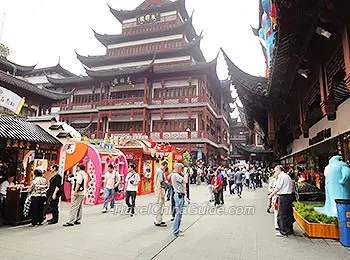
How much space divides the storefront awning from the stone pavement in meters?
3.31

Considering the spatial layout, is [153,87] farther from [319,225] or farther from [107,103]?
[319,225]

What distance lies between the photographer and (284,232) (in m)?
6.19

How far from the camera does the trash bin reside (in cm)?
523

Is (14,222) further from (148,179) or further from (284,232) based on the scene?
(148,179)

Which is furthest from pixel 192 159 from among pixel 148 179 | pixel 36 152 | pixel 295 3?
pixel 295 3

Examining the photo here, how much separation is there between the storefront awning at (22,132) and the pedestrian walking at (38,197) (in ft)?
7.33

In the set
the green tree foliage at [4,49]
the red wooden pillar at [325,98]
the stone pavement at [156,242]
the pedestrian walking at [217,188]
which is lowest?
the stone pavement at [156,242]

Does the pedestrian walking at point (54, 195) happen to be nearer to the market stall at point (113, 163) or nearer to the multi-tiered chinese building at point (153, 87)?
the market stall at point (113, 163)

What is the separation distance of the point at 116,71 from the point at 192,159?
39.9ft

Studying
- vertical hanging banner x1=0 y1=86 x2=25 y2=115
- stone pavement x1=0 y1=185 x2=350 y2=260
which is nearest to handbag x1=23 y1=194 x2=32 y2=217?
stone pavement x1=0 y1=185 x2=350 y2=260

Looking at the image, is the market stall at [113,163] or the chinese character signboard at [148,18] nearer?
the market stall at [113,163]

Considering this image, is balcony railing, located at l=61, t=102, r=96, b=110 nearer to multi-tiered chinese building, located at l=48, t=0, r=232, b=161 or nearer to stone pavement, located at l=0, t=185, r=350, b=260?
multi-tiered chinese building, located at l=48, t=0, r=232, b=161

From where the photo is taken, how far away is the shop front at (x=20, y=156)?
7.06 m

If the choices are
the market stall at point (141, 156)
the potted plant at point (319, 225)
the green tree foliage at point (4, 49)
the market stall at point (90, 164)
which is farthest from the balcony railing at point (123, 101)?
the potted plant at point (319, 225)
